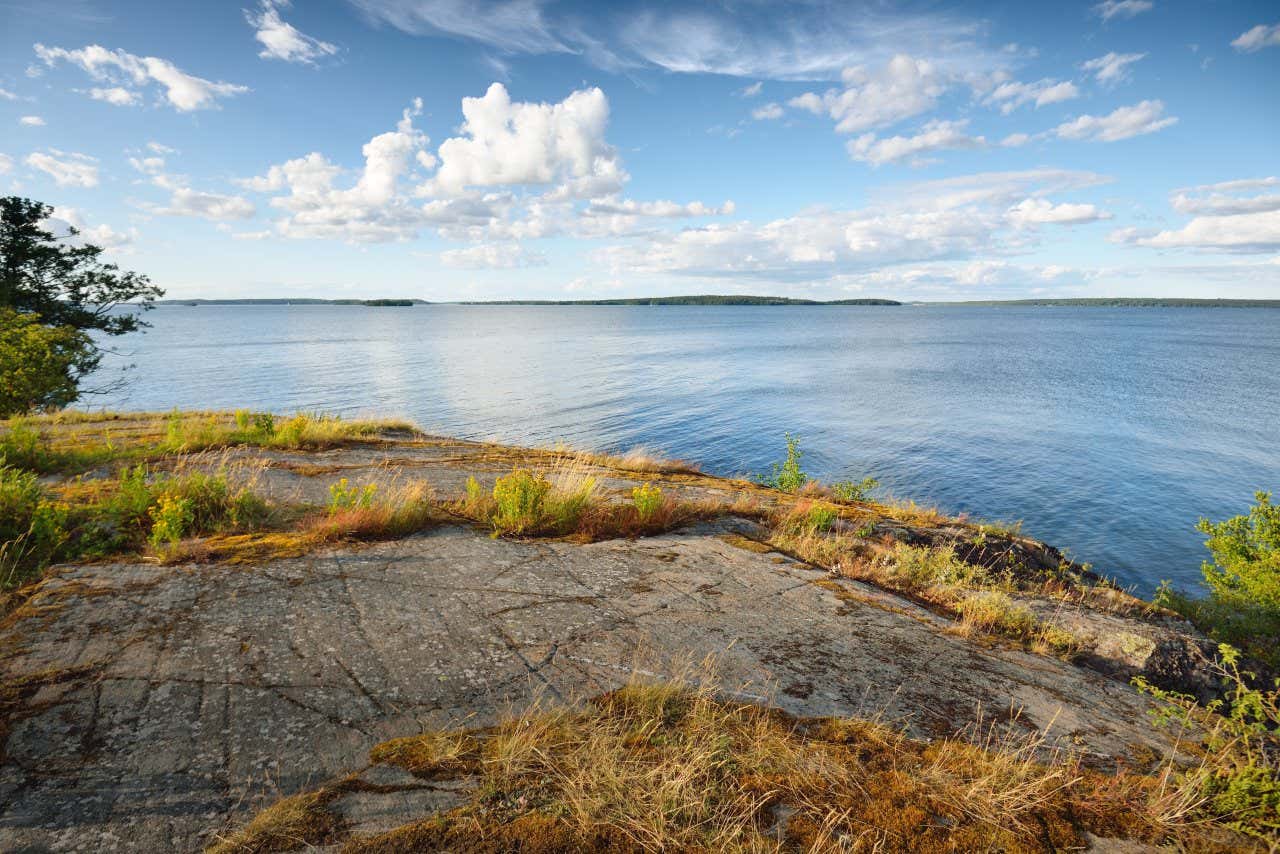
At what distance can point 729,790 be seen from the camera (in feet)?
11.7

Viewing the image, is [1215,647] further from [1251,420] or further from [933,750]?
[1251,420]

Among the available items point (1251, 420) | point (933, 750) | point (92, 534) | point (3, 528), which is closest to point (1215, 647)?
point (933, 750)

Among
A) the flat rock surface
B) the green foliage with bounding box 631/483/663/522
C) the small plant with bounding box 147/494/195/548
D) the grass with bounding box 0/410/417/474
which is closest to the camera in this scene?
the flat rock surface

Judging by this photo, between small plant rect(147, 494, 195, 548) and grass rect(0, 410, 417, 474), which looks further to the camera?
grass rect(0, 410, 417, 474)

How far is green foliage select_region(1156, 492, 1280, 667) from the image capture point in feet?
32.4

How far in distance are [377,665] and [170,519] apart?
3817 millimetres

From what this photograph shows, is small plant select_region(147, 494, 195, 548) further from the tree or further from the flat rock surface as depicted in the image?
the tree

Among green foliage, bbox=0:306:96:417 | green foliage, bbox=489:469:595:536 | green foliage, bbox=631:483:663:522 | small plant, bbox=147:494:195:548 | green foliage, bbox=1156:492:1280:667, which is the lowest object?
green foliage, bbox=1156:492:1280:667

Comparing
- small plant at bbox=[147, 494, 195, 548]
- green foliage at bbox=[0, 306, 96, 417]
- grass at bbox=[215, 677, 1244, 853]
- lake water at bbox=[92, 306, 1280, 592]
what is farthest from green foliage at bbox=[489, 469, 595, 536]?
lake water at bbox=[92, 306, 1280, 592]

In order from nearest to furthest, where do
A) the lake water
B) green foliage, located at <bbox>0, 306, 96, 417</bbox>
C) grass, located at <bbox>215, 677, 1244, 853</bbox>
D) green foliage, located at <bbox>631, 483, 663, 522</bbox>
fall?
grass, located at <bbox>215, 677, 1244, 853</bbox>
green foliage, located at <bbox>631, 483, 663, 522</bbox>
green foliage, located at <bbox>0, 306, 96, 417</bbox>
the lake water

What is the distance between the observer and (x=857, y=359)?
70000mm

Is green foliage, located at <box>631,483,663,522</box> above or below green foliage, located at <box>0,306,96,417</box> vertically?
below

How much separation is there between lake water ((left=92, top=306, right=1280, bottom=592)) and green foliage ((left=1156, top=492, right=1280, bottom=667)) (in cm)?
470

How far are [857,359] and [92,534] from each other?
7256 centimetres
